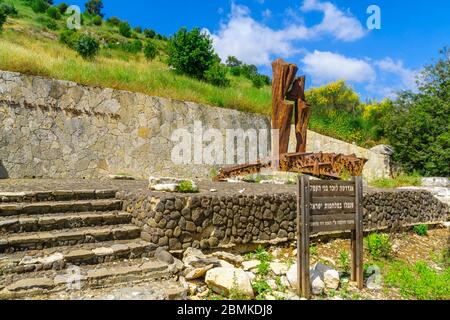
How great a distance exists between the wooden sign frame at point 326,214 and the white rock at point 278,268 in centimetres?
63

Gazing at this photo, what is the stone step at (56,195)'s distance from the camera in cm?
546

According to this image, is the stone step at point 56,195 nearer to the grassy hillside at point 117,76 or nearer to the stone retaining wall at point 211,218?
the stone retaining wall at point 211,218

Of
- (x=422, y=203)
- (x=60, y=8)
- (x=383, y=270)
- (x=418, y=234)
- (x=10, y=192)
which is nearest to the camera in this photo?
(x=10, y=192)

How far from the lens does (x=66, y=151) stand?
33.2ft

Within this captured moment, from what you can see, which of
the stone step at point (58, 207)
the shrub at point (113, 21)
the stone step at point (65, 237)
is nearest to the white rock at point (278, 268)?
the stone step at point (65, 237)

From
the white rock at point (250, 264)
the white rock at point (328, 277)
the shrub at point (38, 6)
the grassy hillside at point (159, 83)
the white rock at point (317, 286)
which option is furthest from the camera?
the shrub at point (38, 6)

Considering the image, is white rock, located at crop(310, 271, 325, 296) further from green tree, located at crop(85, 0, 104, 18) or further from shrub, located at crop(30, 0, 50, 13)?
green tree, located at crop(85, 0, 104, 18)

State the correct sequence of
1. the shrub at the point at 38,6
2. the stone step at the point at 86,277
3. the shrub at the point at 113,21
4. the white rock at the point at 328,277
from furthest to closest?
1. the shrub at the point at 113,21
2. the shrub at the point at 38,6
3. the white rock at the point at 328,277
4. the stone step at the point at 86,277

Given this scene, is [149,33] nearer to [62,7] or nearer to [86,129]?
[62,7]

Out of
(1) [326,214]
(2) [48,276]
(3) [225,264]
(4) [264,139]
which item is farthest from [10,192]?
(4) [264,139]

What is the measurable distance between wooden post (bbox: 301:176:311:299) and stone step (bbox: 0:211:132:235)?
257 cm

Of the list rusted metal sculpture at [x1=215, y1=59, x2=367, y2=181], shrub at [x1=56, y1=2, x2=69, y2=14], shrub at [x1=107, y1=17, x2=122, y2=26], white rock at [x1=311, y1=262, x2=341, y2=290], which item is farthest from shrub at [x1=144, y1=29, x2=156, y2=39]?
white rock at [x1=311, y1=262, x2=341, y2=290]

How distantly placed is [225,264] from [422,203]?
6.34 m
